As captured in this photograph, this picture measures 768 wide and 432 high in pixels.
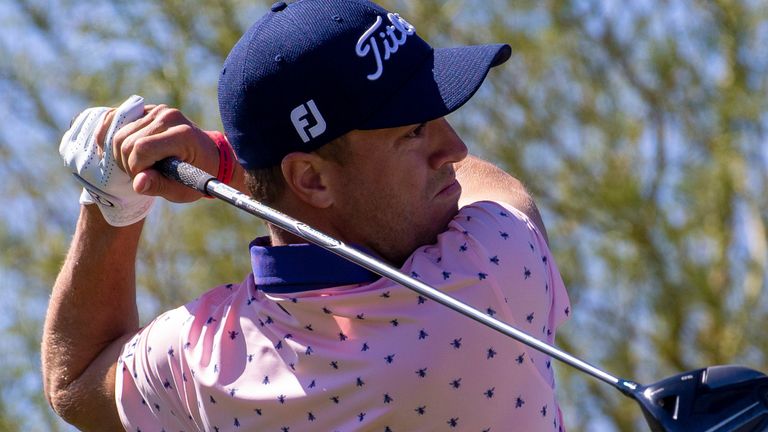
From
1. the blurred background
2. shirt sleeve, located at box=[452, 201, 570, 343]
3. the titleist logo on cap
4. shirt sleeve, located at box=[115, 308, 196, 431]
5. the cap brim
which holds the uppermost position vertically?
the titleist logo on cap

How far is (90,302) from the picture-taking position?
2.67 meters

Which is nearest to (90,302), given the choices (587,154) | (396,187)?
(396,187)

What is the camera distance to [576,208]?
7469 millimetres

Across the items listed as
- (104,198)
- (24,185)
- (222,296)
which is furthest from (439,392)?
(24,185)

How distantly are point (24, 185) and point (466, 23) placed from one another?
260 centimetres

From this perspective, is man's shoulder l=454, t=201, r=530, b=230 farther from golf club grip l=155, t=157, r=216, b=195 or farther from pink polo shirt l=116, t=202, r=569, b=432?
golf club grip l=155, t=157, r=216, b=195

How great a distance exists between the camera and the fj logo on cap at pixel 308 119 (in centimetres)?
235

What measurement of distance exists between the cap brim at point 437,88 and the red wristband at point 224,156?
1.35ft

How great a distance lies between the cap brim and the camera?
2.37 meters

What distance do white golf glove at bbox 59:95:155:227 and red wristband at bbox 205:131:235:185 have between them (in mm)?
135

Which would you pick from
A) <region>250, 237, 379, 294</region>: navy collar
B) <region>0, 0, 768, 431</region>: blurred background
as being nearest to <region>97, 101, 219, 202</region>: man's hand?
<region>250, 237, 379, 294</region>: navy collar

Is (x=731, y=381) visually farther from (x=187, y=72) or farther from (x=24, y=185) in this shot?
(x=24, y=185)

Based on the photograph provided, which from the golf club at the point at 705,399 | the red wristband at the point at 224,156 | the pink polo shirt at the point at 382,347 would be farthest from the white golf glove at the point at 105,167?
the golf club at the point at 705,399

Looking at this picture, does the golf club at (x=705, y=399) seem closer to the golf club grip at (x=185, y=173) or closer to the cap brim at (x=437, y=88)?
the cap brim at (x=437, y=88)
